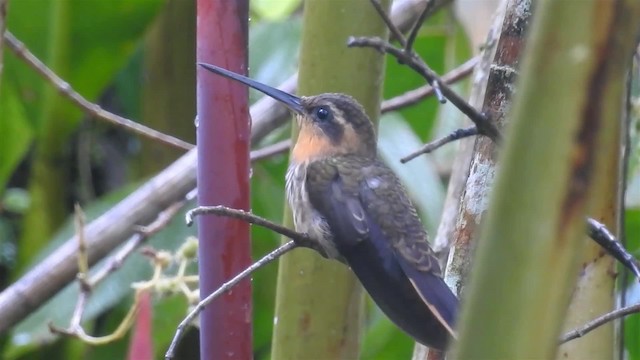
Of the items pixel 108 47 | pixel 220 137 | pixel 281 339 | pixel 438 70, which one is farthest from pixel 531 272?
pixel 438 70

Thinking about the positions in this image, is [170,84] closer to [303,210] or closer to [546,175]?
[303,210]

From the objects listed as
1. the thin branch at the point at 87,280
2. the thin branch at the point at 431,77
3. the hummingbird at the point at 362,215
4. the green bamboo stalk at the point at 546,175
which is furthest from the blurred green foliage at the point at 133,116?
the green bamboo stalk at the point at 546,175

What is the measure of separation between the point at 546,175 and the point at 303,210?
0.95 metres

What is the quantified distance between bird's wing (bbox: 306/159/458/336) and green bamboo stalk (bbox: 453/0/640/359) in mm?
677

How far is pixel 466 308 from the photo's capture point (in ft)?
1.55

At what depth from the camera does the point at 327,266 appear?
1253mm

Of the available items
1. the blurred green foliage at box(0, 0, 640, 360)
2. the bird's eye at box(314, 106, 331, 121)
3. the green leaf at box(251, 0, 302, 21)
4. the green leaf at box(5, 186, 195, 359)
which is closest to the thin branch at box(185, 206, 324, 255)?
the bird's eye at box(314, 106, 331, 121)

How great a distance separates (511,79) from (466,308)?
2.06ft

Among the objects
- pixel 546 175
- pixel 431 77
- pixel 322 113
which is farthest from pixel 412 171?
pixel 546 175

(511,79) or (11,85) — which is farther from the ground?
(11,85)

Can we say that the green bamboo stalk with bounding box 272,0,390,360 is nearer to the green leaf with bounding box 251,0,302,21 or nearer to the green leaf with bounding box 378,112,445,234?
the green leaf with bounding box 378,112,445,234

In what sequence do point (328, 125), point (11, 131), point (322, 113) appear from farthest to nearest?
point (11, 131), point (328, 125), point (322, 113)

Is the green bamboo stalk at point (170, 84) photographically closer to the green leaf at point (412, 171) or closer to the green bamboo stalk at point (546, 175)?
the green leaf at point (412, 171)

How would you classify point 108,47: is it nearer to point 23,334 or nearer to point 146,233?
point 23,334
